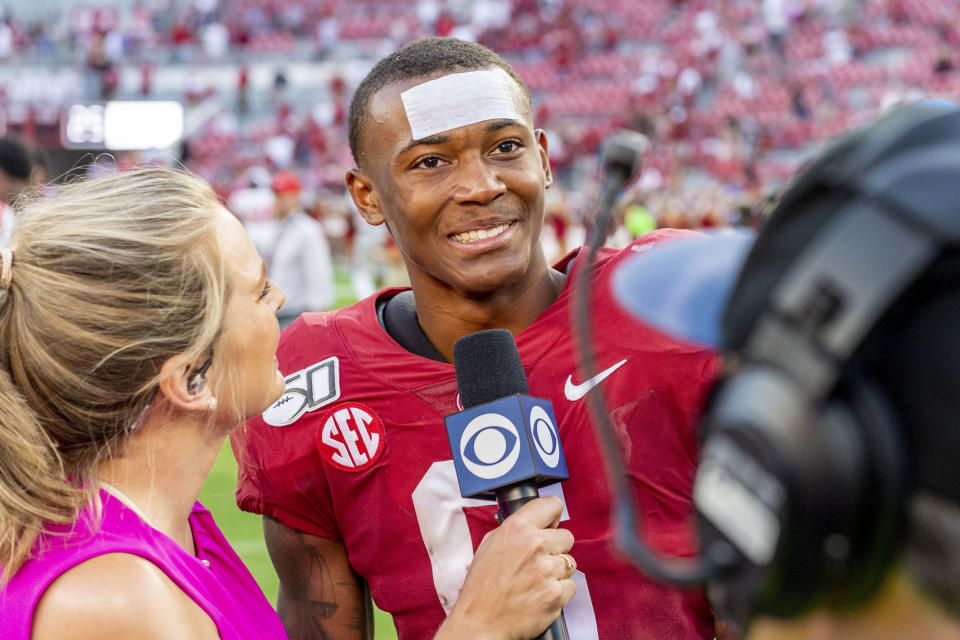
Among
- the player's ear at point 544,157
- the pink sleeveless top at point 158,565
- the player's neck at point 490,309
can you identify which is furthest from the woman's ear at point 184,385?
the player's ear at point 544,157

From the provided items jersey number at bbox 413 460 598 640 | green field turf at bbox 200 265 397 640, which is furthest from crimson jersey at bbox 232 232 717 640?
green field turf at bbox 200 265 397 640

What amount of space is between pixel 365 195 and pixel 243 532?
12.6ft

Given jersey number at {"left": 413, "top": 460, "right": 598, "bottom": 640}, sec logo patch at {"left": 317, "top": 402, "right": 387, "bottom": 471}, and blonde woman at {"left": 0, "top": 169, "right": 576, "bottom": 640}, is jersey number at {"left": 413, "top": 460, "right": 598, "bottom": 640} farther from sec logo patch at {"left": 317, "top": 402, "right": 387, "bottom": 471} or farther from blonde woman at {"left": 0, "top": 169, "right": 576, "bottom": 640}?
blonde woman at {"left": 0, "top": 169, "right": 576, "bottom": 640}

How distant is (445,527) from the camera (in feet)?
6.55

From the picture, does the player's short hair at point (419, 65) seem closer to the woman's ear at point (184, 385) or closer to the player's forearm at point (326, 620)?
the woman's ear at point (184, 385)

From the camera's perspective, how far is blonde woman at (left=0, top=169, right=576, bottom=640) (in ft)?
4.91

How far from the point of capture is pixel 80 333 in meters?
1.57

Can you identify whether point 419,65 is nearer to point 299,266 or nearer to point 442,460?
point 442,460

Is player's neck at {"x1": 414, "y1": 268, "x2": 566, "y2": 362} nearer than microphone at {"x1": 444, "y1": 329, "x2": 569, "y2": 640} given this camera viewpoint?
No

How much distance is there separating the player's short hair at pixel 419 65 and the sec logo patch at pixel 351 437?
58 cm

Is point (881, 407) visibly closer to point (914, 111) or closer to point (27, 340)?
point (914, 111)

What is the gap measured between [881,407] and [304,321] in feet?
5.71

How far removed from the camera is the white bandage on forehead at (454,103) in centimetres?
207

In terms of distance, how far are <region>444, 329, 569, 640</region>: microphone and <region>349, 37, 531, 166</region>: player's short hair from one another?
2.17ft
